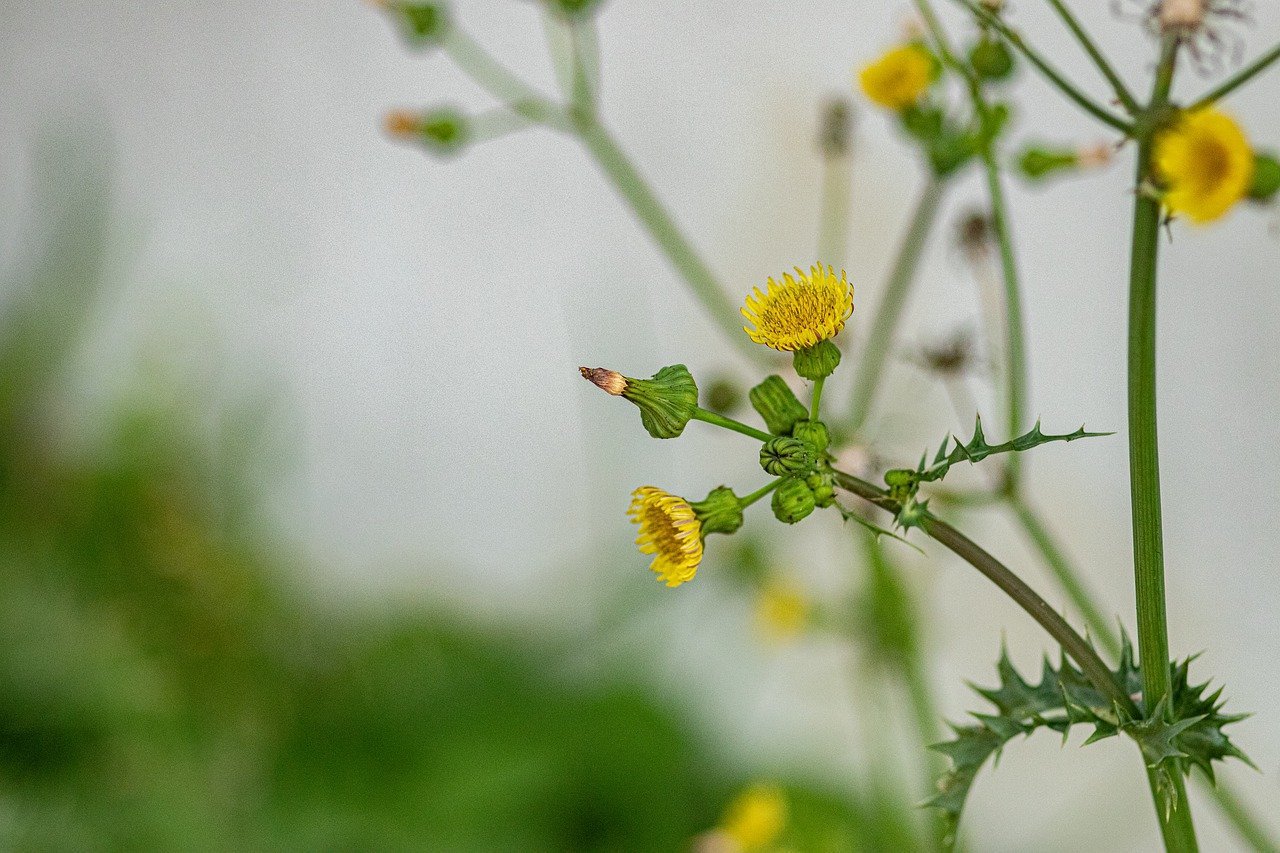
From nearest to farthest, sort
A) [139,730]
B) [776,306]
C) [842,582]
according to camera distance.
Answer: [776,306], [139,730], [842,582]

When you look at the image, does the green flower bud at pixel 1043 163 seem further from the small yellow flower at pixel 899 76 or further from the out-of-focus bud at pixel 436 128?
the out-of-focus bud at pixel 436 128

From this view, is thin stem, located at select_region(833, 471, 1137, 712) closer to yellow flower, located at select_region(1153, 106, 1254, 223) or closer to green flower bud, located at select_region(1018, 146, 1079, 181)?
yellow flower, located at select_region(1153, 106, 1254, 223)

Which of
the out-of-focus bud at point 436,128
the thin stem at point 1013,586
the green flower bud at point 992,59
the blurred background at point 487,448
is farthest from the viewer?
the blurred background at point 487,448

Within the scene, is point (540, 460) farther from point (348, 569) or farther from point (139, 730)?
point (139, 730)

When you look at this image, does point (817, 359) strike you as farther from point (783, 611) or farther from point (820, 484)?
point (783, 611)

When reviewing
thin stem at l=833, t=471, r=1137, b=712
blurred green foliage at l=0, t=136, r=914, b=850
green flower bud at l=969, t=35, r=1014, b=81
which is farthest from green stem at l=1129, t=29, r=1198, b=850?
blurred green foliage at l=0, t=136, r=914, b=850

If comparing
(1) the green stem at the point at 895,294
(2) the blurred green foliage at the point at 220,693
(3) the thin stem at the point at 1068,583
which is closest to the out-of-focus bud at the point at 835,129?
(1) the green stem at the point at 895,294

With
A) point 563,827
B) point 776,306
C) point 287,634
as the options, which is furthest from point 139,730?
point 776,306
